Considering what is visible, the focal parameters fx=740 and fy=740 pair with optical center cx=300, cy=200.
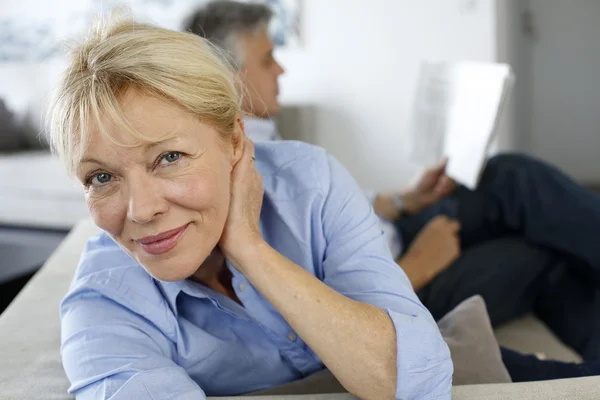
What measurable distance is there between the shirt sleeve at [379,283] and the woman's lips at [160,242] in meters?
0.25

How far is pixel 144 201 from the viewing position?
924 millimetres

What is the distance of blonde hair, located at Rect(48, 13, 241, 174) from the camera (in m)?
0.91

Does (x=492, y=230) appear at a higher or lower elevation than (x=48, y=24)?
lower

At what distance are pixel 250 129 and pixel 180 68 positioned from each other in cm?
95

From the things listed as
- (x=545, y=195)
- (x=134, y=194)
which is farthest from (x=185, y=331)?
(x=545, y=195)

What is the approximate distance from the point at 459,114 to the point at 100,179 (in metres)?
1.30

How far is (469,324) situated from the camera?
3.84 feet

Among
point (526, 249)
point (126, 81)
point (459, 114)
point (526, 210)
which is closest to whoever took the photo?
point (126, 81)

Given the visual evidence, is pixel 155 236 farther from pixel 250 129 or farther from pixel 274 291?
pixel 250 129

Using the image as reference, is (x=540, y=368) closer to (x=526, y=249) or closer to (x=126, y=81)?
(x=526, y=249)

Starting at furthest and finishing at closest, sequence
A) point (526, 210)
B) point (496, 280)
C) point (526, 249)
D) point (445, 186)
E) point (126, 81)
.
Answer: point (445, 186) < point (526, 210) < point (526, 249) < point (496, 280) < point (126, 81)

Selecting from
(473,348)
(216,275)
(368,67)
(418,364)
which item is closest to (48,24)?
(368,67)

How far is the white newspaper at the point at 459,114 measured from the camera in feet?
6.04

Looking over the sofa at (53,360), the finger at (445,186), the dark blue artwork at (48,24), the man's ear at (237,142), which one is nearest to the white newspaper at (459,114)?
the finger at (445,186)
